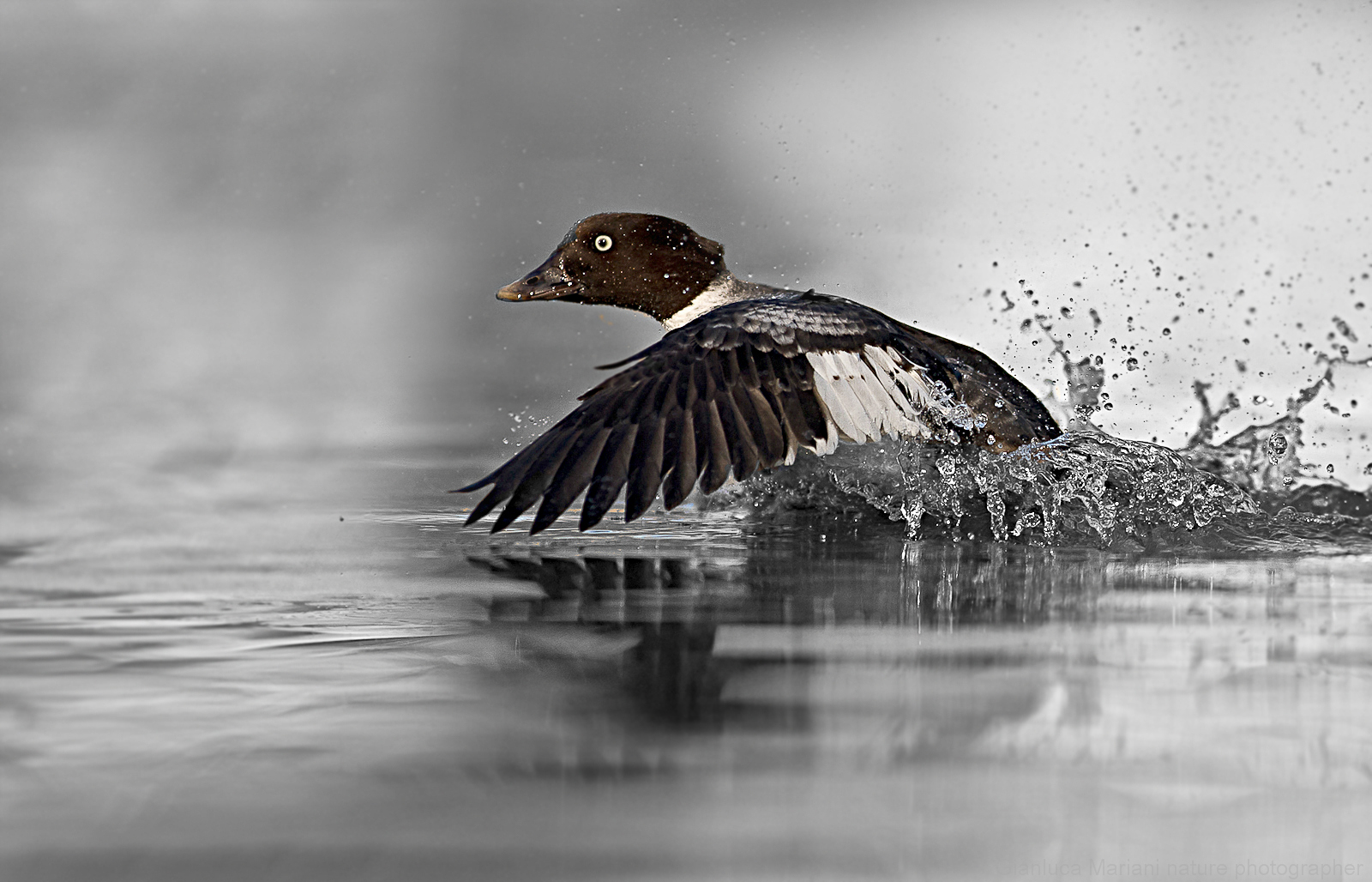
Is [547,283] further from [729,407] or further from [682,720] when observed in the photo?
[682,720]

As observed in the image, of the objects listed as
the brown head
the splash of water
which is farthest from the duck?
the brown head

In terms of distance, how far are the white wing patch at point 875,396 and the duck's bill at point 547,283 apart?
179 centimetres

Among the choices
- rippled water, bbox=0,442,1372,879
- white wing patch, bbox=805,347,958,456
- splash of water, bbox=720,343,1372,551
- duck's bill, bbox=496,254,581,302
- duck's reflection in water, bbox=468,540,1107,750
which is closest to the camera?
rippled water, bbox=0,442,1372,879

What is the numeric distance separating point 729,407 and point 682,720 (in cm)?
181

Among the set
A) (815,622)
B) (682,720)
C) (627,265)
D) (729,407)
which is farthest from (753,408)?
(627,265)

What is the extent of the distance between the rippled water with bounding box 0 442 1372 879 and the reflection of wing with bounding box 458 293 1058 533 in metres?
0.23

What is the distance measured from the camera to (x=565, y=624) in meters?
2.81

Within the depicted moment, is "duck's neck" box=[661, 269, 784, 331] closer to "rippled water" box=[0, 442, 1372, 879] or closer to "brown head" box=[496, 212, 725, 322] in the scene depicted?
"brown head" box=[496, 212, 725, 322]

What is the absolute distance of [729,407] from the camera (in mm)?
3758

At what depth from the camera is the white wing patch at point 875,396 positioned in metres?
3.99

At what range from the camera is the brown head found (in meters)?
5.66

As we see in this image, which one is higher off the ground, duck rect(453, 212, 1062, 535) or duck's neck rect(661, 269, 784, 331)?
duck's neck rect(661, 269, 784, 331)

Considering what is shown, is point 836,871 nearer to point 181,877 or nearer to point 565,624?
point 181,877

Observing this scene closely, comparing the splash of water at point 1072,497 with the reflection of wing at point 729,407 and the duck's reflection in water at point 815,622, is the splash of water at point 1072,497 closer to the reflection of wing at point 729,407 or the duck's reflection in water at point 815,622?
the reflection of wing at point 729,407
